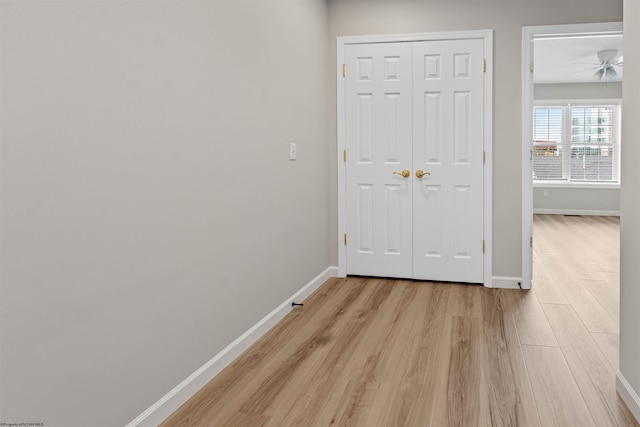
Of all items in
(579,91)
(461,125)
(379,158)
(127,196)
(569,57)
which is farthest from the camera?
(579,91)

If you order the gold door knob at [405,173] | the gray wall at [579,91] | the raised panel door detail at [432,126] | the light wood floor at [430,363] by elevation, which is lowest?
the light wood floor at [430,363]

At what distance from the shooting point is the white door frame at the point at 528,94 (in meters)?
4.12

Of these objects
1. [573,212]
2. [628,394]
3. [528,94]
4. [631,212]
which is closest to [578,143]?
[573,212]

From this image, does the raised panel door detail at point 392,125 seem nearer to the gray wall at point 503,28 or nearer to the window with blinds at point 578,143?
the gray wall at point 503,28

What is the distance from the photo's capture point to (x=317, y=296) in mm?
4125

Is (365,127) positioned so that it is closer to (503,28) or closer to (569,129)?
(503,28)

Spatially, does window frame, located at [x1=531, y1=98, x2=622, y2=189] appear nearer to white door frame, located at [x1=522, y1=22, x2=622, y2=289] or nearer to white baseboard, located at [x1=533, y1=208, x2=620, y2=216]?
white baseboard, located at [x1=533, y1=208, x2=620, y2=216]

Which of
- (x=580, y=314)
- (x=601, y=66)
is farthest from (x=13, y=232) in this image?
(x=601, y=66)

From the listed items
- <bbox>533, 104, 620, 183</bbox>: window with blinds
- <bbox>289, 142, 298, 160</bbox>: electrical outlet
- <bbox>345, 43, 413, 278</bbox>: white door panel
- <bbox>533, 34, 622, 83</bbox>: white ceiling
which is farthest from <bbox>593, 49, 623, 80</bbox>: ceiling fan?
<bbox>289, 142, 298, 160</bbox>: electrical outlet

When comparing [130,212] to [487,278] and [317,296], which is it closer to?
[317,296]

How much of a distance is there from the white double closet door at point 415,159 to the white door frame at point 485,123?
0.04m

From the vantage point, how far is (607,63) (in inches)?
288

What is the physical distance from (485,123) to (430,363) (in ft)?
7.53

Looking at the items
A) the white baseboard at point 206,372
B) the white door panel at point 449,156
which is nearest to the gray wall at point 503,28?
the white door panel at point 449,156
